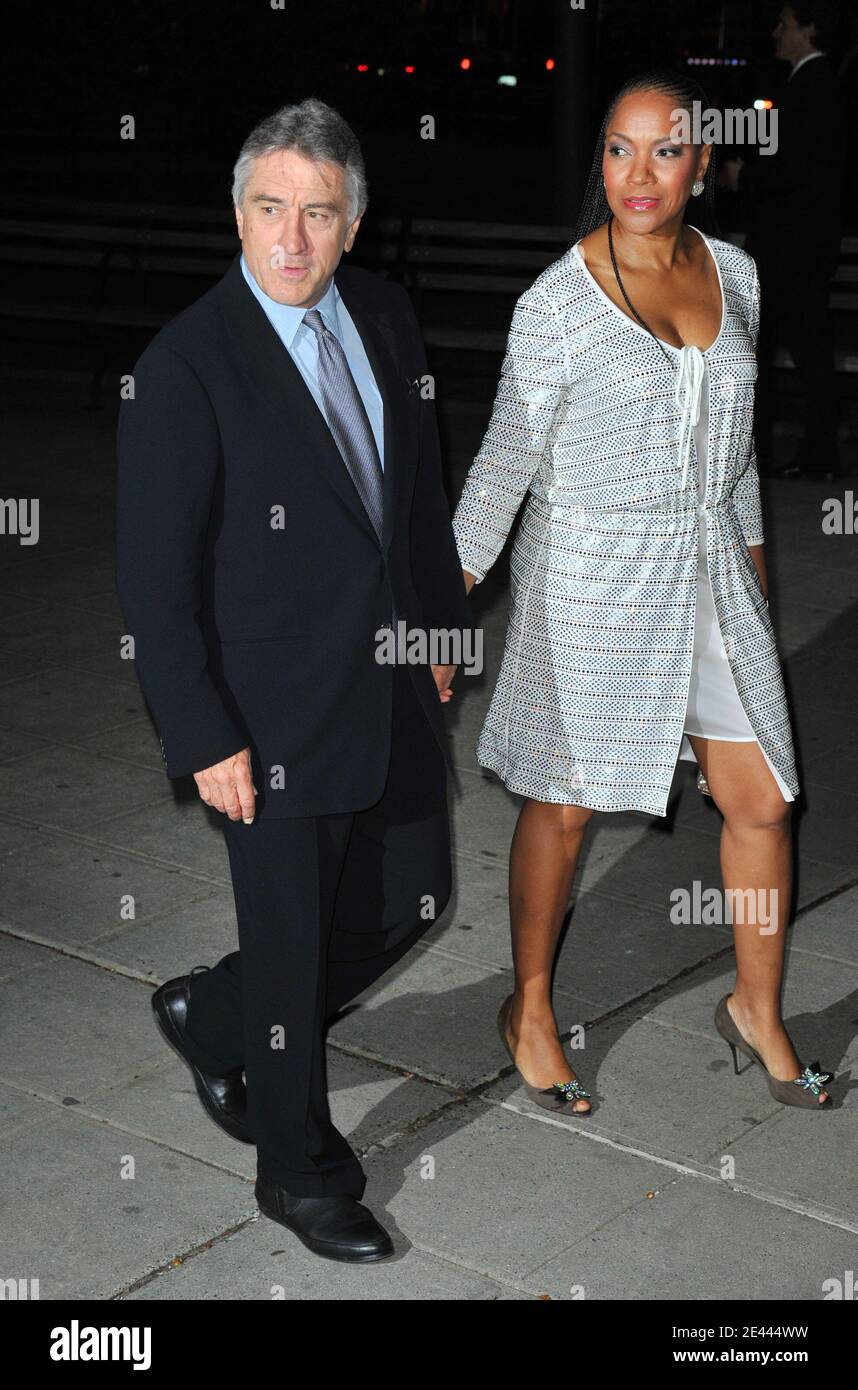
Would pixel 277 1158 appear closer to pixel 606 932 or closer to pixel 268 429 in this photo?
pixel 268 429

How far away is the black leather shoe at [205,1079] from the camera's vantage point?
154 inches

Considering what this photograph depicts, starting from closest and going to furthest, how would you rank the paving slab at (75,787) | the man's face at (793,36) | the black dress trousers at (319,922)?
the black dress trousers at (319,922) < the paving slab at (75,787) < the man's face at (793,36)

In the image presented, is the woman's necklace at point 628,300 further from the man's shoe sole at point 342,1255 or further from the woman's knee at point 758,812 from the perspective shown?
the man's shoe sole at point 342,1255

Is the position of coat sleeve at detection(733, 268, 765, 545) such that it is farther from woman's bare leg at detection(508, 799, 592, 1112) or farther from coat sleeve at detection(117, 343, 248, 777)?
coat sleeve at detection(117, 343, 248, 777)

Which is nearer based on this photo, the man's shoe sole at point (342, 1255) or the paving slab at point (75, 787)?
the man's shoe sole at point (342, 1255)

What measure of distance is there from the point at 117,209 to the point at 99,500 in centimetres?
498

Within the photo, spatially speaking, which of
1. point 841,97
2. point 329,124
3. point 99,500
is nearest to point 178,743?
point 329,124

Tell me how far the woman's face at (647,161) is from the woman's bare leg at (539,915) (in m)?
1.25

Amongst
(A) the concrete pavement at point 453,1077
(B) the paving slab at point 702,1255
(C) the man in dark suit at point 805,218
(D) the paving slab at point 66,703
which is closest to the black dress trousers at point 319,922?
(A) the concrete pavement at point 453,1077

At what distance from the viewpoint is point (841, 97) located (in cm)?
1009

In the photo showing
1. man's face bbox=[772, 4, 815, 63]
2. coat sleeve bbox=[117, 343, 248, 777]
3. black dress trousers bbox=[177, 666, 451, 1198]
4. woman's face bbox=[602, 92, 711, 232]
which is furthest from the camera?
Answer: man's face bbox=[772, 4, 815, 63]

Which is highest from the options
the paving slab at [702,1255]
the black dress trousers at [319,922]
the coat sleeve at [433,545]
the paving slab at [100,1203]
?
the coat sleeve at [433,545]

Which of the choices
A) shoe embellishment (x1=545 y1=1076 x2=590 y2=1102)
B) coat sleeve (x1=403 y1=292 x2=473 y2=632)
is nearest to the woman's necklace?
coat sleeve (x1=403 y1=292 x2=473 y2=632)

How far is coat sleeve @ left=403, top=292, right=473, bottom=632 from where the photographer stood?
364 cm
